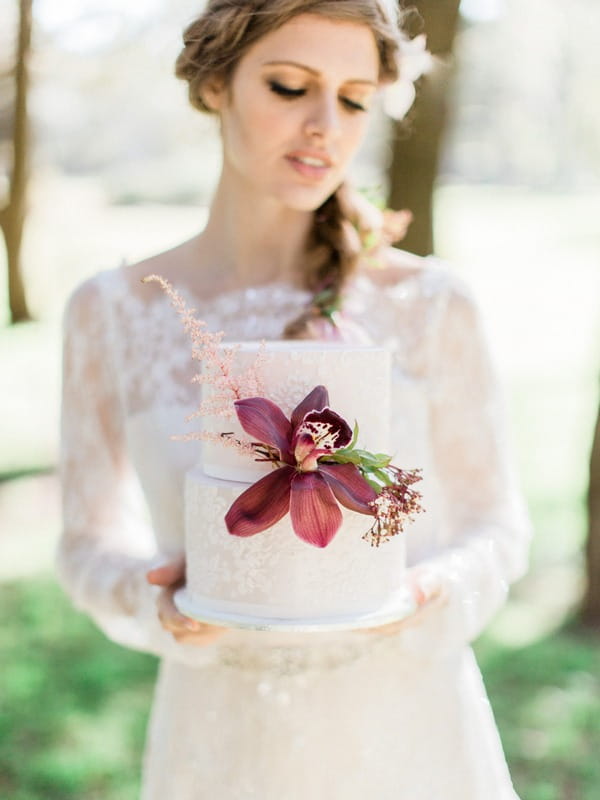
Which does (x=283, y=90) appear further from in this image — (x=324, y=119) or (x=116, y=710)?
(x=116, y=710)

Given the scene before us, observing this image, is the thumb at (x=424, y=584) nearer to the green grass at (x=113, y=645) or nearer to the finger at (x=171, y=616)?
the finger at (x=171, y=616)

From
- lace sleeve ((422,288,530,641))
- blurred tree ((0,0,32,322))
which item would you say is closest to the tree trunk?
lace sleeve ((422,288,530,641))

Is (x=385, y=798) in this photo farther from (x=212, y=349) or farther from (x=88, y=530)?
(x=212, y=349)

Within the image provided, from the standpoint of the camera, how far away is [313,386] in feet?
4.85

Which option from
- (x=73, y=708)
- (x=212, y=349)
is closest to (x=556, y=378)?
(x=73, y=708)

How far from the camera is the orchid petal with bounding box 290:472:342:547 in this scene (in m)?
1.37

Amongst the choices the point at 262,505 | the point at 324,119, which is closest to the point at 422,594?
the point at 262,505

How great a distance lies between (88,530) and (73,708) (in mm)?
2928

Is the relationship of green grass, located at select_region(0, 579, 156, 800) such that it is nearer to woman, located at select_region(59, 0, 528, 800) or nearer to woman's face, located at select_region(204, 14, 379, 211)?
woman, located at select_region(59, 0, 528, 800)

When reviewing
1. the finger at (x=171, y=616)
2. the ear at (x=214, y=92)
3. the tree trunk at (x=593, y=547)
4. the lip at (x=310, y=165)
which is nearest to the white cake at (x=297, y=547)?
the finger at (x=171, y=616)

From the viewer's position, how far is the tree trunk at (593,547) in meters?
4.78

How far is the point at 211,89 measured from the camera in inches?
81.6

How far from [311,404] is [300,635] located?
0.68 metres

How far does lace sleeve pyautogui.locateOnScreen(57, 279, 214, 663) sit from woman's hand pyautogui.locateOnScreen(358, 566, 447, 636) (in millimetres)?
513
